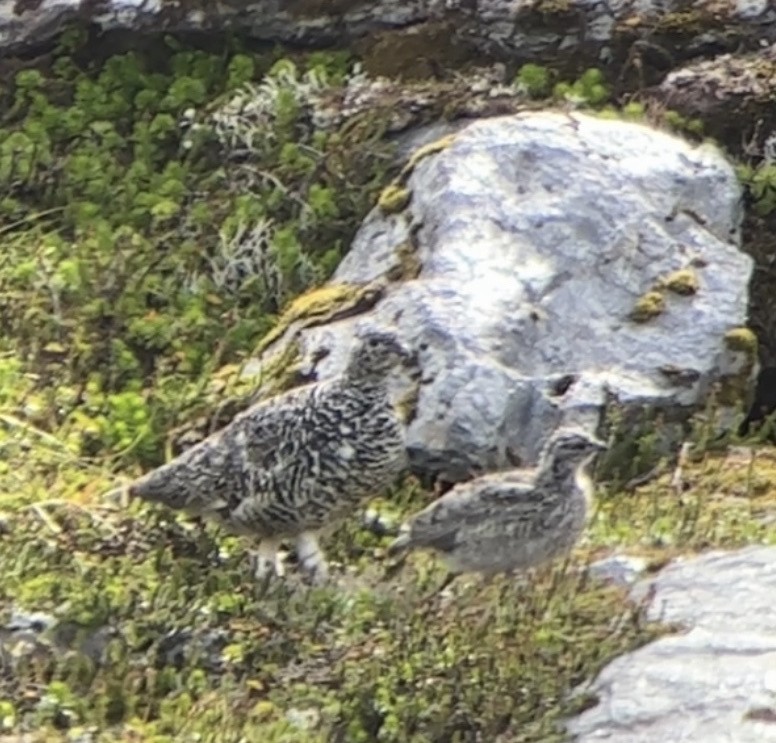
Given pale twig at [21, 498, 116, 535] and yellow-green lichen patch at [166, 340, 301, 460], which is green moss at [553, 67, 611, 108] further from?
pale twig at [21, 498, 116, 535]

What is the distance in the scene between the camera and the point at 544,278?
31.4 ft

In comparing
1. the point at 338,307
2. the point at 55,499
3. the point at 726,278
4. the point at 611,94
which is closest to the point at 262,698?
the point at 55,499

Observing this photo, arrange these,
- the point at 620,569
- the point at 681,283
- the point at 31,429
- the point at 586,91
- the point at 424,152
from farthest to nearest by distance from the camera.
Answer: the point at 586,91
the point at 424,152
the point at 681,283
the point at 31,429
the point at 620,569

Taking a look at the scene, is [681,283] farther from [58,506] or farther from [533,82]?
[58,506]

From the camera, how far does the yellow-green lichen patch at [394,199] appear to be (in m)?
10.2

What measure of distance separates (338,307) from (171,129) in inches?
78.7

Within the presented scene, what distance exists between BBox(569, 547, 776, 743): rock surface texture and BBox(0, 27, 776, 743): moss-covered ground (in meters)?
0.12

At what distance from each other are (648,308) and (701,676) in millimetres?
3139

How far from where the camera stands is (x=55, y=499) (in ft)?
27.4

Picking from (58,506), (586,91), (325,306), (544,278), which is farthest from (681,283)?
(58,506)

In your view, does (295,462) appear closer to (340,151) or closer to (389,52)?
(340,151)

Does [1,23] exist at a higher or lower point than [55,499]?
higher

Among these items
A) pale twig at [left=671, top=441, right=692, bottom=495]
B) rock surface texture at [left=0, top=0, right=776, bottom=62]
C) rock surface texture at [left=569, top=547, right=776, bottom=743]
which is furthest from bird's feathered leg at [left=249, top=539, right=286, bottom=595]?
rock surface texture at [left=0, top=0, right=776, bottom=62]

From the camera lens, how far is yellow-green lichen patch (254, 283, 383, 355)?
970 centimetres
